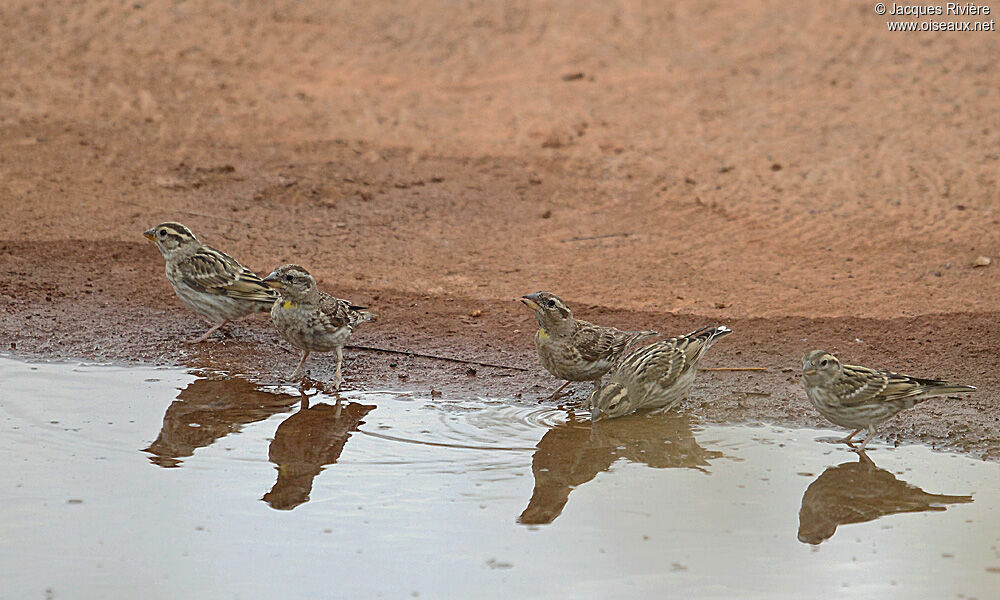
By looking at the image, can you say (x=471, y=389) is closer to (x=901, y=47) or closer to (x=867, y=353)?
(x=867, y=353)

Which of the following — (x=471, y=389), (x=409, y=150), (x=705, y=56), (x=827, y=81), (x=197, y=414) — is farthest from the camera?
(x=705, y=56)

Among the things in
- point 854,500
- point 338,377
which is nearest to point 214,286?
point 338,377

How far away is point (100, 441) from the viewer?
7.66 meters

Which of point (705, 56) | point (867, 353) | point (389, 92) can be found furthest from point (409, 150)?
point (867, 353)

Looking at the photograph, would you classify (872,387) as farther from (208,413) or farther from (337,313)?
(208,413)

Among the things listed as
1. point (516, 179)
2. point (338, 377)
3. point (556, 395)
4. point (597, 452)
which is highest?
point (516, 179)

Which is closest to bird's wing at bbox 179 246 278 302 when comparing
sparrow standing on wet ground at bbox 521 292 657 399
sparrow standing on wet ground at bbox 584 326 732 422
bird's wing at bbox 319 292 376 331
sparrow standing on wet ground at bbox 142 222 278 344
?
sparrow standing on wet ground at bbox 142 222 278 344

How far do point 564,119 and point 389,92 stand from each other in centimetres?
282

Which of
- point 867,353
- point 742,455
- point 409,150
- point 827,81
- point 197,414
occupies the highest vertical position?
point 827,81

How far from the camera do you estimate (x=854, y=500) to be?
22.6 ft

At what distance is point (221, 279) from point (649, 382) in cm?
381

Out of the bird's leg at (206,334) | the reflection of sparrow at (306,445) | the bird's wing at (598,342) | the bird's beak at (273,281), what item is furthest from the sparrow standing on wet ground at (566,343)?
the bird's leg at (206,334)

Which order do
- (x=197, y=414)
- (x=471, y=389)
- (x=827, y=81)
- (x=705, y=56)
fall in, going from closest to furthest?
(x=197, y=414) < (x=471, y=389) < (x=827, y=81) < (x=705, y=56)

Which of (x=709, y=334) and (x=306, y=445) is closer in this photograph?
(x=306, y=445)
